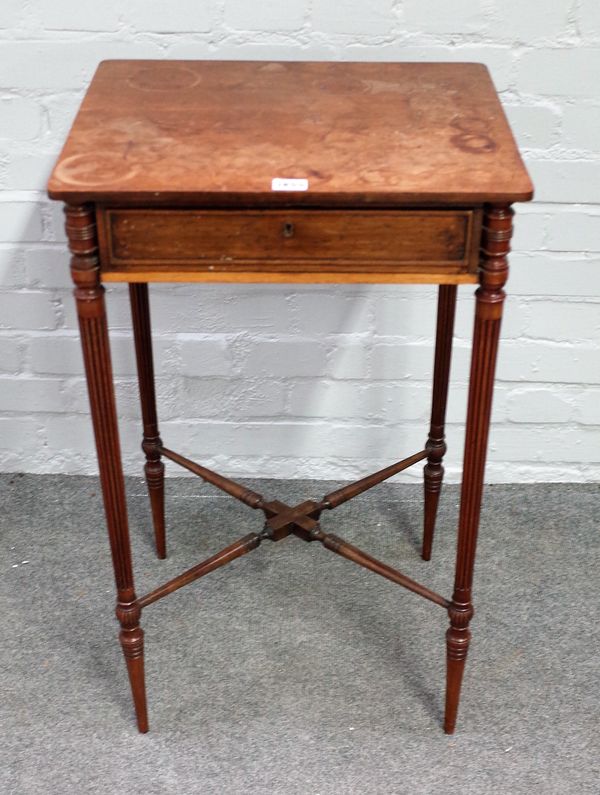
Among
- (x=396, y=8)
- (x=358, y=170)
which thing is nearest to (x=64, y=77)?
(x=396, y=8)

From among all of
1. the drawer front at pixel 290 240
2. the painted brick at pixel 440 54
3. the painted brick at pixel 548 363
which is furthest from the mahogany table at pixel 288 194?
the painted brick at pixel 548 363

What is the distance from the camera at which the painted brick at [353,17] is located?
1575 millimetres

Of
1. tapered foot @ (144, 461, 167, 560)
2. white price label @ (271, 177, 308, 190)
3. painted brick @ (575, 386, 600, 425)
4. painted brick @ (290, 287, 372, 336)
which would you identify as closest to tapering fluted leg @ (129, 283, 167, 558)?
tapered foot @ (144, 461, 167, 560)

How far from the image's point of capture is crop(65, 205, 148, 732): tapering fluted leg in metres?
1.16

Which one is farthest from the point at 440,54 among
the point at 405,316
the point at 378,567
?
the point at 378,567

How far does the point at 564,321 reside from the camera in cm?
181

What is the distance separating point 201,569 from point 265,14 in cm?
80

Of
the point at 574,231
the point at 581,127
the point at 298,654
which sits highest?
the point at 581,127

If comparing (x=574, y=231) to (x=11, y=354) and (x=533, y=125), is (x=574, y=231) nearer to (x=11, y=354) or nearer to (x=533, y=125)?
(x=533, y=125)

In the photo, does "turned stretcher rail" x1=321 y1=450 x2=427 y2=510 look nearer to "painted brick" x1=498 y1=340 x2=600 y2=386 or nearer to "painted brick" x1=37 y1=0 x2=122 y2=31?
"painted brick" x1=498 y1=340 x2=600 y2=386

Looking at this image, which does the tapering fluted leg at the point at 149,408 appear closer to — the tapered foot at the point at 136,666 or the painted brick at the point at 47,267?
the painted brick at the point at 47,267

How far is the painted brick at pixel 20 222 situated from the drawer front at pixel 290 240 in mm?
611

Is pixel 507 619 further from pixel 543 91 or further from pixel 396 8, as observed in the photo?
pixel 396 8

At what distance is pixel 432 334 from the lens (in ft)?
5.97
